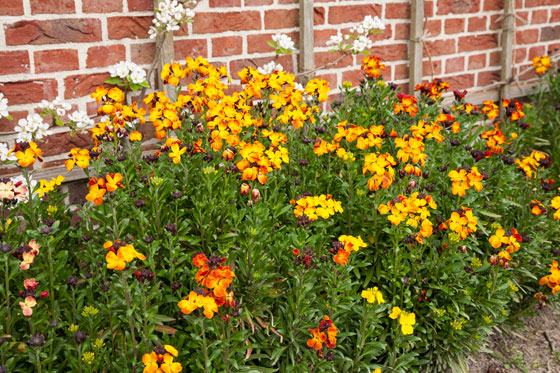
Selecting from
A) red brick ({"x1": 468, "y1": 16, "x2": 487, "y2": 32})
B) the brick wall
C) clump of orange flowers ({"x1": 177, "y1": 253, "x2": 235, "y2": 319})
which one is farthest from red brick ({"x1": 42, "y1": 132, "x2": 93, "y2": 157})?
red brick ({"x1": 468, "y1": 16, "x2": 487, "y2": 32})

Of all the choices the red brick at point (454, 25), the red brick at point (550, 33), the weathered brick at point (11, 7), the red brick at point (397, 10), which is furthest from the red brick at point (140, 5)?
the red brick at point (550, 33)

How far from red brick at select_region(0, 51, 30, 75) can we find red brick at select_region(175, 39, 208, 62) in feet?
2.36

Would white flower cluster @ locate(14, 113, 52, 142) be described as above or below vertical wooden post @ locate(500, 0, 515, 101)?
below

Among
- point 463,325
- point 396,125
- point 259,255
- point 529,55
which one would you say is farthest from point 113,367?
point 529,55

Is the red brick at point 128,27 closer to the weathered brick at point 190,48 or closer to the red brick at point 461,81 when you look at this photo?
the weathered brick at point 190,48

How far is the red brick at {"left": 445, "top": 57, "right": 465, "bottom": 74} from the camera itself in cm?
397

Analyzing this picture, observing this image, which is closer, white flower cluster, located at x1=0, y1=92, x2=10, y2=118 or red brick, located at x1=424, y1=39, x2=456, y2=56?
white flower cluster, located at x1=0, y1=92, x2=10, y2=118

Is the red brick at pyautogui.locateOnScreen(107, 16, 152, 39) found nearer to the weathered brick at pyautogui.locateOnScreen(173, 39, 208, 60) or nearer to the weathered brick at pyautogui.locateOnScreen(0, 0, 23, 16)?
the weathered brick at pyautogui.locateOnScreen(173, 39, 208, 60)

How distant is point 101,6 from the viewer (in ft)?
8.50

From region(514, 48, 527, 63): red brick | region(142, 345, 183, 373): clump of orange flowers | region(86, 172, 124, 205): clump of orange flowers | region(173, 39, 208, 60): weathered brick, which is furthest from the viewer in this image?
region(514, 48, 527, 63): red brick

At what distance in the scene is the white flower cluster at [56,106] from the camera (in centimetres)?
242

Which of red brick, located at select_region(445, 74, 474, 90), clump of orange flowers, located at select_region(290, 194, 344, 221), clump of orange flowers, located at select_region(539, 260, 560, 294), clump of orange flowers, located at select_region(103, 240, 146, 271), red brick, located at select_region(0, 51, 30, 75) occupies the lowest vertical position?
clump of orange flowers, located at select_region(539, 260, 560, 294)

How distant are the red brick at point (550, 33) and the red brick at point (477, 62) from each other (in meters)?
0.71

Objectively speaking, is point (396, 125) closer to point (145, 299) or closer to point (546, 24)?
point (145, 299)
